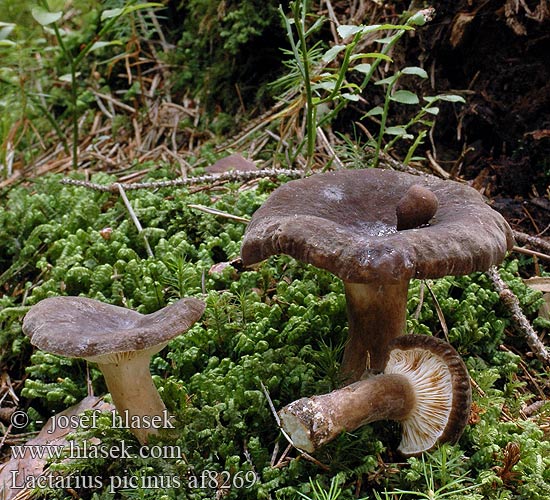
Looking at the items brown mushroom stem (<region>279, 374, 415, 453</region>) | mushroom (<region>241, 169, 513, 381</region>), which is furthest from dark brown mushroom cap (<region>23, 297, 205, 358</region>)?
brown mushroom stem (<region>279, 374, 415, 453</region>)

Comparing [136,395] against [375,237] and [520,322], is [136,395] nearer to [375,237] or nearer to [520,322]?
[375,237]

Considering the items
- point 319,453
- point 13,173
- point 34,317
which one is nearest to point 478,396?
point 319,453

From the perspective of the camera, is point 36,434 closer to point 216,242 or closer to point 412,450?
point 216,242

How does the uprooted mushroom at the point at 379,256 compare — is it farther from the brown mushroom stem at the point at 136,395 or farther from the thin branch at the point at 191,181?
the thin branch at the point at 191,181

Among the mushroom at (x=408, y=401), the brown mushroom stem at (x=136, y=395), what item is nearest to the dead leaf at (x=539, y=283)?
the mushroom at (x=408, y=401)

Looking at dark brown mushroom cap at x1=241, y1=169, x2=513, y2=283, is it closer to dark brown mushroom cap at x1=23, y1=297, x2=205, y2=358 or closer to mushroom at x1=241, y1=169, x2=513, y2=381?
mushroom at x1=241, y1=169, x2=513, y2=381
